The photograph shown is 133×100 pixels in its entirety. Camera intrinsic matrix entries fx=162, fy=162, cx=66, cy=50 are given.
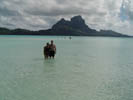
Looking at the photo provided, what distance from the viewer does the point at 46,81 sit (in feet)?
35.0

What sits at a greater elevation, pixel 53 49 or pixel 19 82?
pixel 53 49

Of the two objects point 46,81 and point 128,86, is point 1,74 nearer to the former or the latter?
point 46,81

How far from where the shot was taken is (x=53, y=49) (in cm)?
1916

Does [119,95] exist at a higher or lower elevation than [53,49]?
lower

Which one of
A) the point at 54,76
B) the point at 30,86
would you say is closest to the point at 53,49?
the point at 54,76

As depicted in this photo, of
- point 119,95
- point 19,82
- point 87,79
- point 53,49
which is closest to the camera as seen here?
point 119,95

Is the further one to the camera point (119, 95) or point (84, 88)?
point (84, 88)

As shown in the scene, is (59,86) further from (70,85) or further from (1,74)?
(1,74)

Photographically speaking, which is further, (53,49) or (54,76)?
(53,49)

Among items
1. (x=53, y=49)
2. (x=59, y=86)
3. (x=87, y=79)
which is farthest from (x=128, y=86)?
(x=53, y=49)

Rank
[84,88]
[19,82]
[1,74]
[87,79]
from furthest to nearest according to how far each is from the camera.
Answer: [1,74]
[87,79]
[19,82]
[84,88]

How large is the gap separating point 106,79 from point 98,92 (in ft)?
9.24

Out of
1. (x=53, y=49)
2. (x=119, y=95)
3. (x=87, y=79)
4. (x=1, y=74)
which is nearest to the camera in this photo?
(x=119, y=95)

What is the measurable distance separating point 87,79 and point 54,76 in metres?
2.44
